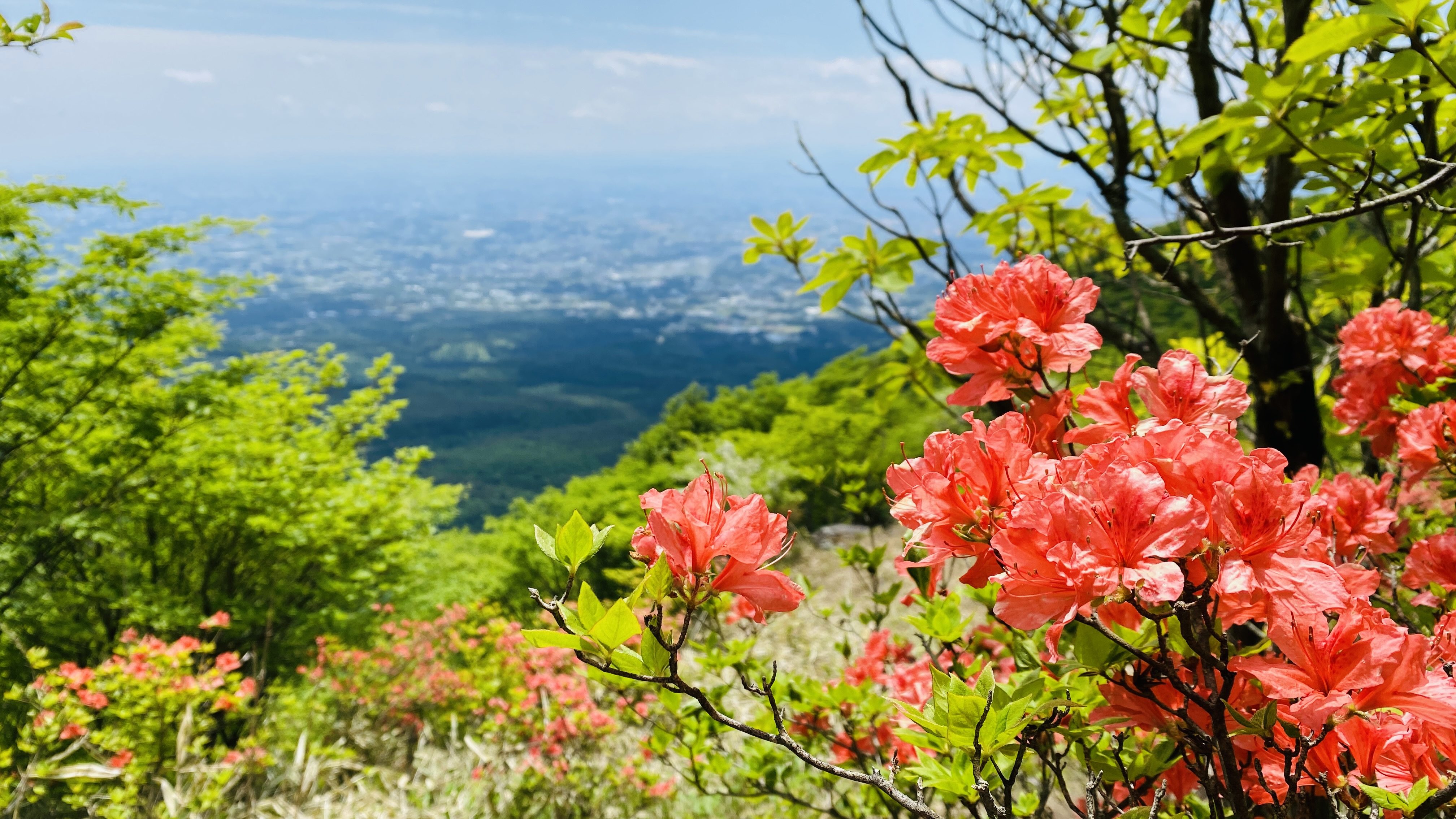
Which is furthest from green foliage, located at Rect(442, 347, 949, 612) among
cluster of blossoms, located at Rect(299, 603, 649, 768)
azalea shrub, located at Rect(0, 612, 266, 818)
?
azalea shrub, located at Rect(0, 612, 266, 818)

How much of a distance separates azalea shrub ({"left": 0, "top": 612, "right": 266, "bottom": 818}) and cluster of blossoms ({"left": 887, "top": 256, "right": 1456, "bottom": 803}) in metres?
4.08

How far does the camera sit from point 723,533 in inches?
29.0

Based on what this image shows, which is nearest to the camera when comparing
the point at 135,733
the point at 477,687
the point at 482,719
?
the point at 135,733

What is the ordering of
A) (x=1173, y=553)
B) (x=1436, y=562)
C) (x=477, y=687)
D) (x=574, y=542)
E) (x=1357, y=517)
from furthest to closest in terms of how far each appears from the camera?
(x=477, y=687)
(x=1357, y=517)
(x=1436, y=562)
(x=574, y=542)
(x=1173, y=553)

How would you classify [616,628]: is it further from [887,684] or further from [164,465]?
[164,465]

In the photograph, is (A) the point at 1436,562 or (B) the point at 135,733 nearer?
(A) the point at 1436,562

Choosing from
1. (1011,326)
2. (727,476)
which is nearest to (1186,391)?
(1011,326)

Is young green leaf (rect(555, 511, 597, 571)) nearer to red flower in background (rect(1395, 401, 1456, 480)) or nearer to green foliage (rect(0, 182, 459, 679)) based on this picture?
red flower in background (rect(1395, 401, 1456, 480))

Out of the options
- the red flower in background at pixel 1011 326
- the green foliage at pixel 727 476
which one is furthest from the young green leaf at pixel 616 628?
the green foliage at pixel 727 476

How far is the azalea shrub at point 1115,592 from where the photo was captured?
603 millimetres

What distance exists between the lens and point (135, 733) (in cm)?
415

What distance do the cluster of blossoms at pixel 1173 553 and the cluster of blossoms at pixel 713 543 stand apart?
0.14m

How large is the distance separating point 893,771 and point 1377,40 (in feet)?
4.19

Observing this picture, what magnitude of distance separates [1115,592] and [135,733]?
17.9 feet
